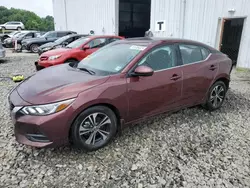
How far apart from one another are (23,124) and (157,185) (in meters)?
1.74

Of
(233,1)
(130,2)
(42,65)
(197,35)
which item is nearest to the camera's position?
(42,65)

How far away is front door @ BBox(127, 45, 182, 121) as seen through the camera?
10.3 ft

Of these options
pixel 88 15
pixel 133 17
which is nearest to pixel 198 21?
pixel 88 15

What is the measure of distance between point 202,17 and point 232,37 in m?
1.84

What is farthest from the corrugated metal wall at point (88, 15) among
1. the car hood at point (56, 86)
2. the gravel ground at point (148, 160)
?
the gravel ground at point (148, 160)

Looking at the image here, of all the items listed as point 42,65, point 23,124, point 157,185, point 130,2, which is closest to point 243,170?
point 157,185

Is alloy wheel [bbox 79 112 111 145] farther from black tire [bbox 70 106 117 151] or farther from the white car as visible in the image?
the white car

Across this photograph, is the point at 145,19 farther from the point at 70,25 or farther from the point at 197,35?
the point at 197,35

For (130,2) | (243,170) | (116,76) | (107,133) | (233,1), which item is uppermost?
(130,2)

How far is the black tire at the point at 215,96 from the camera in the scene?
4250 mm

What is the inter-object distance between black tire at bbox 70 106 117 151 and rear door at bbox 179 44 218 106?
59.4 inches

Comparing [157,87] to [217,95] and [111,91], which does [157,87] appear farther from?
[217,95]

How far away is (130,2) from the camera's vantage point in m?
22.3

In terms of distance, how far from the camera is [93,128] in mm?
2887
